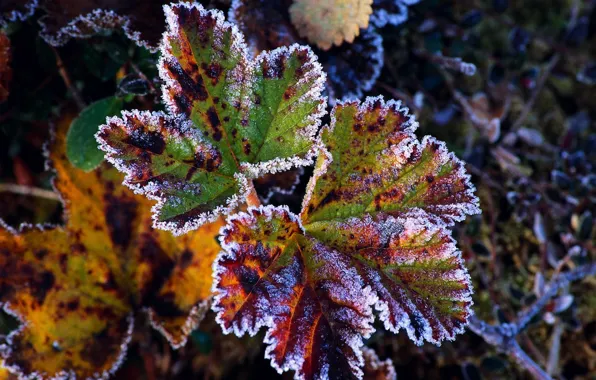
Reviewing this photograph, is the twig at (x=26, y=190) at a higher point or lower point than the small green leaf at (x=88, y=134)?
higher

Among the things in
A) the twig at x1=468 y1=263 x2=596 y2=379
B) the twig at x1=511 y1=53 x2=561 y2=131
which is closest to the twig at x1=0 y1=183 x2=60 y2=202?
the twig at x1=468 y1=263 x2=596 y2=379

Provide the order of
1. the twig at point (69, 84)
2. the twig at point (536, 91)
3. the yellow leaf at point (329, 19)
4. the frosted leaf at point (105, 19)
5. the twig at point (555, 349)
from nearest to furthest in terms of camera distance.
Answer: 1. the frosted leaf at point (105, 19)
2. the yellow leaf at point (329, 19)
3. the twig at point (69, 84)
4. the twig at point (555, 349)
5. the twig at point (536, 91)

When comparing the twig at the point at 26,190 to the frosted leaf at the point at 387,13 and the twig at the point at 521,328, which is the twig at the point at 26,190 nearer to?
the frosted leaf at the point at 387,13

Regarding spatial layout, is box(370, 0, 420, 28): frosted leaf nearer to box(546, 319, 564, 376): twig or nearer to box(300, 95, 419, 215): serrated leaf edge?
box(300, 95, 419, 215): serrated leaf edge

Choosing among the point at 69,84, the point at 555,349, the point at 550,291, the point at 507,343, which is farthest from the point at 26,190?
the point at 555,349

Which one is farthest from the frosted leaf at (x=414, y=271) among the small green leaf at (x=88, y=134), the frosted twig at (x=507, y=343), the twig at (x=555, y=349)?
the twig at (x=555, y=349)

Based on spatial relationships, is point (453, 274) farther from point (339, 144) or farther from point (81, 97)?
point (81, 97)
